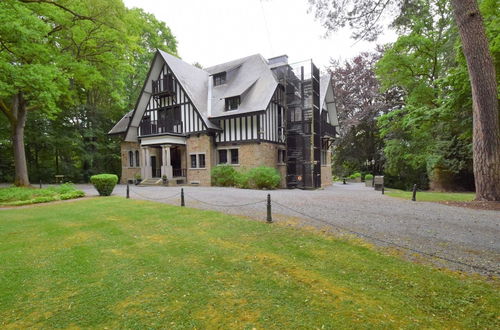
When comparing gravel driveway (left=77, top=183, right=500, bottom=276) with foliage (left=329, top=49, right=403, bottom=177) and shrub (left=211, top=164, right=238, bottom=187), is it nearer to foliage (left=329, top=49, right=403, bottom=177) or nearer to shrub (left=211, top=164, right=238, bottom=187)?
shrub (left=211, top=164, right=238, bottom=187)

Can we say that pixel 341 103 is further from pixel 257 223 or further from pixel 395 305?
pixel 395 305

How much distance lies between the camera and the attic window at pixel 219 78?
75.8 ft

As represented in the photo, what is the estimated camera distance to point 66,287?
148 inches

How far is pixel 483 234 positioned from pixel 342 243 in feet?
12.0

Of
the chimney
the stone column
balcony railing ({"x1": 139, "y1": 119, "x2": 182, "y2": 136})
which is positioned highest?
the chimney

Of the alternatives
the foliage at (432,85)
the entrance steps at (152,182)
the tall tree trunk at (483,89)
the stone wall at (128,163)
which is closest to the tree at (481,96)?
the tall tree trunk at (483,89)

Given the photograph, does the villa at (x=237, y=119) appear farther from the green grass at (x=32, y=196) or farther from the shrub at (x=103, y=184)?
the green grass at (x=32, y=196)

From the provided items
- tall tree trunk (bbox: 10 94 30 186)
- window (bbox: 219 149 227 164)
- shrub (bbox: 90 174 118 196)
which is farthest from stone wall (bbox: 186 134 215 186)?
tall tree trunk (bbox: 10 94 30 186)

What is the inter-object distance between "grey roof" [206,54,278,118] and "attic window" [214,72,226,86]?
1.28 ft

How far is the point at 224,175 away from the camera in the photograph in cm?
1895

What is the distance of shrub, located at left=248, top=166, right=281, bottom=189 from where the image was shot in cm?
1703

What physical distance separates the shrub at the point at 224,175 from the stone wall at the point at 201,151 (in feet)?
3.07

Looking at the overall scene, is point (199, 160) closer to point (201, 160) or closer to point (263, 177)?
point (201, 160)

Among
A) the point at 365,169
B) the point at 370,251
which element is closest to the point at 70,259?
the point at 370,251
